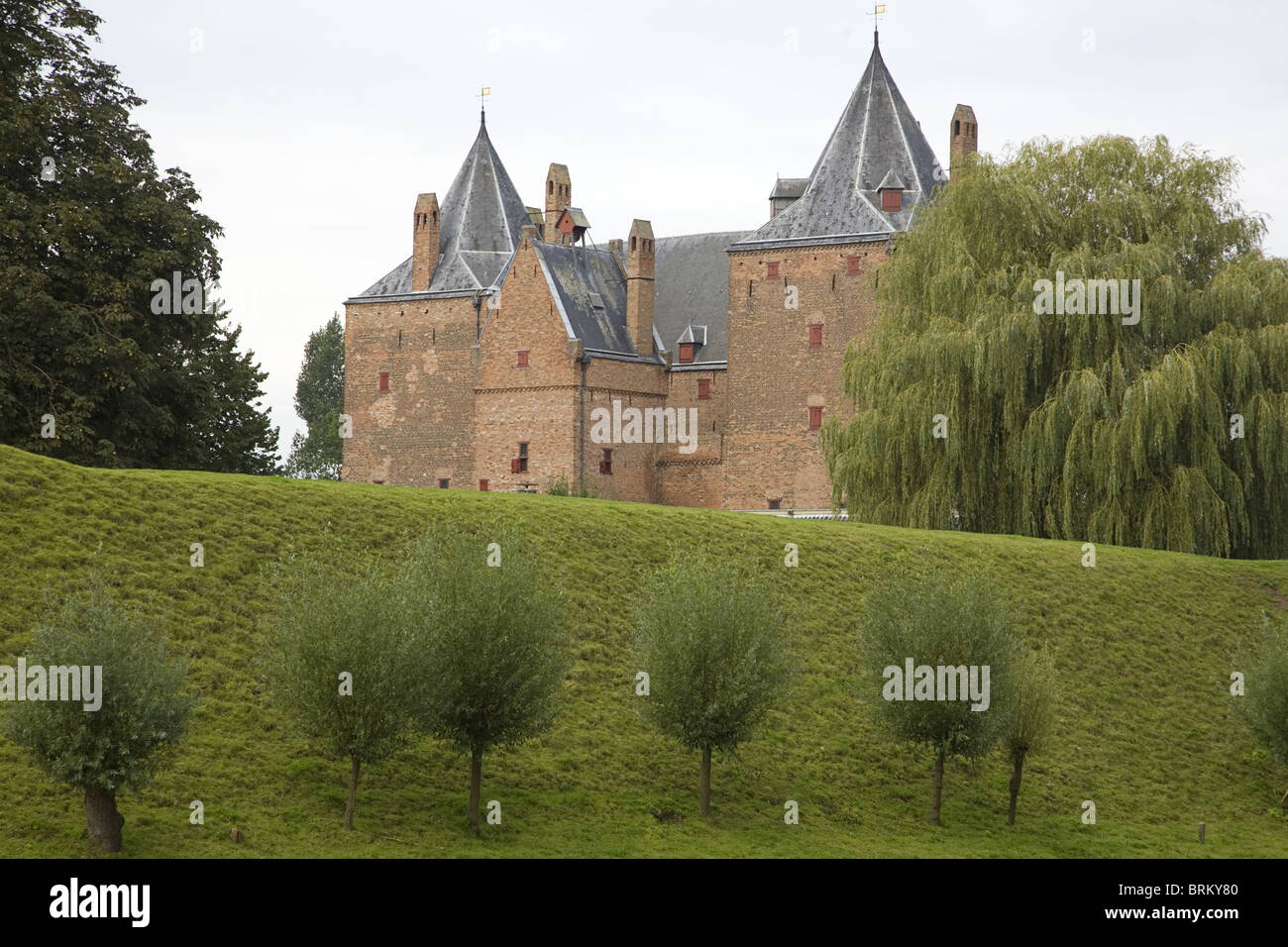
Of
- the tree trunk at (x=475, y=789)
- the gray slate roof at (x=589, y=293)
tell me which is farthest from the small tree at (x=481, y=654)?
the gray slate roof at (x=589, y=293)

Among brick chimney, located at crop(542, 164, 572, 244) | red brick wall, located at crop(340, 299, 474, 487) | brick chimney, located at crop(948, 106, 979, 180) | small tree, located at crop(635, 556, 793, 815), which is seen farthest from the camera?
brick chimney, located at crop(542, 164, 572, 244)

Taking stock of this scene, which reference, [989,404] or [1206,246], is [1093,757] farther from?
[1206,246]

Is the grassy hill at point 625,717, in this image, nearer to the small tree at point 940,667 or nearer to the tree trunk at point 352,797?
the tree trunk at point 352,797

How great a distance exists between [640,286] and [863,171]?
1101 cm

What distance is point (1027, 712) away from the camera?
26.2 meters

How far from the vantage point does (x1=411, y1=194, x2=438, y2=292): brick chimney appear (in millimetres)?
72250

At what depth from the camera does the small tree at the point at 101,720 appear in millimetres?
19484

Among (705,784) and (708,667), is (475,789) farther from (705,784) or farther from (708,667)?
(708,667)

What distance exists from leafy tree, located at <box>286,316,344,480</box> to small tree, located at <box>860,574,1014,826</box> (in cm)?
7788

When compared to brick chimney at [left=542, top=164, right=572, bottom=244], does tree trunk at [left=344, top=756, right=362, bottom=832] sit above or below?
below

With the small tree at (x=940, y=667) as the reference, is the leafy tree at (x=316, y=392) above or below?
above

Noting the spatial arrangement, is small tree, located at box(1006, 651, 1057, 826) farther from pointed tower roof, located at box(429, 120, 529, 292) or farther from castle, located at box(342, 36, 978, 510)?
pointed tower roof, located at box(429, 120, 529, 292)

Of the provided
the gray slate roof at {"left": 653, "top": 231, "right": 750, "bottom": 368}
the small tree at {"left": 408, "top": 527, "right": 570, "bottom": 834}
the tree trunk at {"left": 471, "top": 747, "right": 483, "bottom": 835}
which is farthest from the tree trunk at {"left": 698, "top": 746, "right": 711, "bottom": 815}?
the gray slate roof at {"left": 653, "top": 231, "right": 750, "bottom": 368}

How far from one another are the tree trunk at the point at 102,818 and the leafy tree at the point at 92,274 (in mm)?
17323
